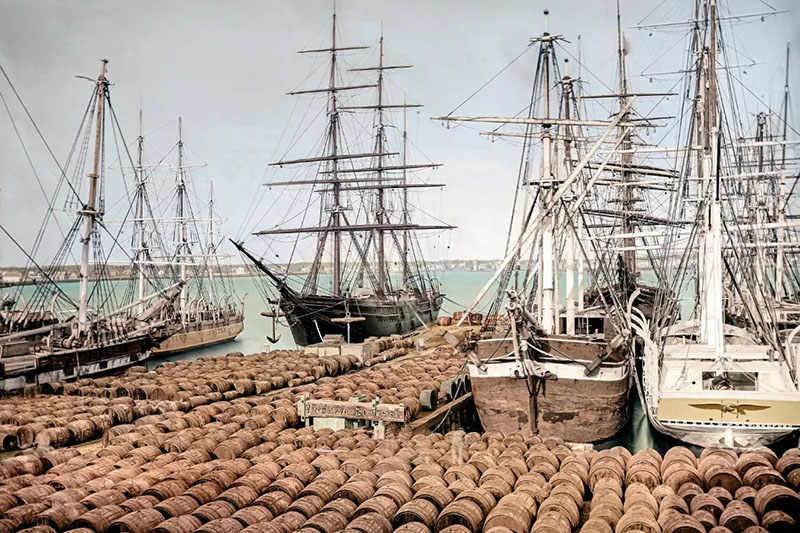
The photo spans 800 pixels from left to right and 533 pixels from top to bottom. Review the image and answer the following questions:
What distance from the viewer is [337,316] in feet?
131

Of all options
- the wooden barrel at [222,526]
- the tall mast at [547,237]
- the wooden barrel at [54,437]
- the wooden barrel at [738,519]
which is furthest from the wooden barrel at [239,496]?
the tall mast at [547,237]

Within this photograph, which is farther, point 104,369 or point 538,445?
point 104,369

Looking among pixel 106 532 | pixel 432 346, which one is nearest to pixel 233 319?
pixel 432 346

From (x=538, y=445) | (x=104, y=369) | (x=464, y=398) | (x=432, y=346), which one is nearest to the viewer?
(x=538, y=445)

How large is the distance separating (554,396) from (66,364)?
55.8ft

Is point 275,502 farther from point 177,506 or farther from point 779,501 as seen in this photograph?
point 779,501

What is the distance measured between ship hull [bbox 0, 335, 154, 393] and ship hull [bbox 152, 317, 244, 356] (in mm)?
12548

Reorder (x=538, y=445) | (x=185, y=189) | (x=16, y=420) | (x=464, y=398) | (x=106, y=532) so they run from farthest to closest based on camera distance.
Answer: (x=185, y=189)
(x=464, y=398)
(x=16, y=420)
(x=538, y=445)
(x=106, y=532)

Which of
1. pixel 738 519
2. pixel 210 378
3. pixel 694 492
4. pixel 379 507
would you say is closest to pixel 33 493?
pixel 379 507

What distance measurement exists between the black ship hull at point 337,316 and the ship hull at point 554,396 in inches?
759

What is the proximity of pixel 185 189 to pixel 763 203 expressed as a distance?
38681mm

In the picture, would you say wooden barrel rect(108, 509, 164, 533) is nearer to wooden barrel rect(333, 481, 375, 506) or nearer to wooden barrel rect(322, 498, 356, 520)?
wooden barrel rect(322, 498, 356, 520)

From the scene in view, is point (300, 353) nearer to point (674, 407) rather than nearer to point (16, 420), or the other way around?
point (16, 420)

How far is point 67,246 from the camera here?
30.9 meters
